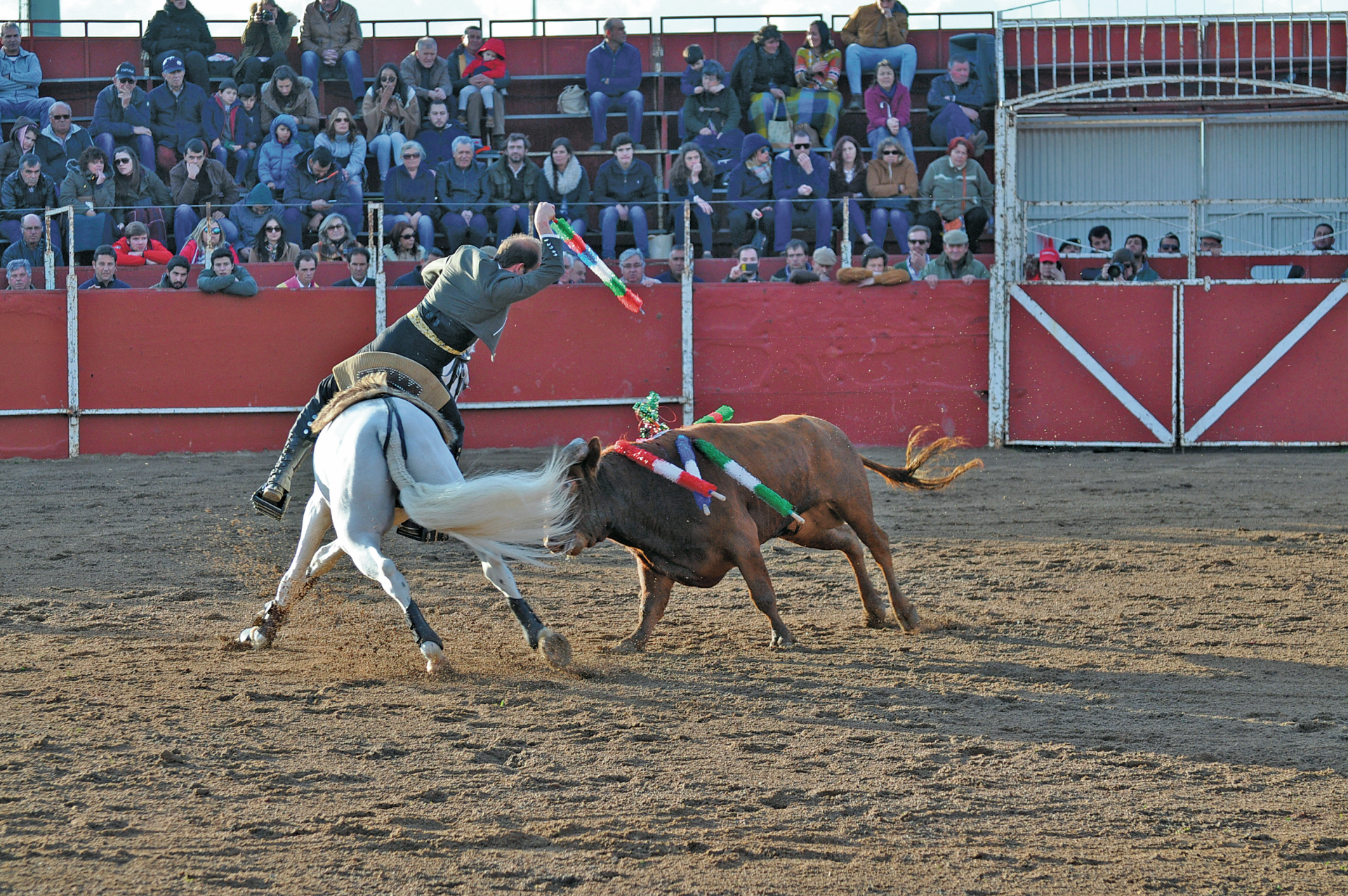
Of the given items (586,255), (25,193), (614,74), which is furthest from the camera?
(614,74)

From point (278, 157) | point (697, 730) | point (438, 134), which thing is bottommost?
point (697, 730)

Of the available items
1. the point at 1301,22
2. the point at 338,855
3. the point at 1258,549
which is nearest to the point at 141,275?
the point at 1258,549

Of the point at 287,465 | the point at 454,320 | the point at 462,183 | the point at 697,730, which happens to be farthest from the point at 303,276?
the point at 697,730

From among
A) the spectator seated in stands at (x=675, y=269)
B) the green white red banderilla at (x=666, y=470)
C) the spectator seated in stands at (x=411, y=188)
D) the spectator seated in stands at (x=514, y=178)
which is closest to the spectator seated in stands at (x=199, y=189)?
the spectator seated in stands at (x=411, y=188)

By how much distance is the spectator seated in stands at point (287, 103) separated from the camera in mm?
16109

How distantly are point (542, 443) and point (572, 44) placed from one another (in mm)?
7017

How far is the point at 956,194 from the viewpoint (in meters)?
15.0

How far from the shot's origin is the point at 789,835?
3.87m

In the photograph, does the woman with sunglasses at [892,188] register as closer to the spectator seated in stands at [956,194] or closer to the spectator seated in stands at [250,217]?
the spectator seated in stands at [956,194]

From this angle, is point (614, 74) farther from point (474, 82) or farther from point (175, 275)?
point (175, 275)

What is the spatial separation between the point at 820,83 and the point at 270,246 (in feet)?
21.5

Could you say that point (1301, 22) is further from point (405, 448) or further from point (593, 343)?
point (405, 448)

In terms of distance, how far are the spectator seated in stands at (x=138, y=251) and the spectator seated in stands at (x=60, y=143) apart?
134 centimetres

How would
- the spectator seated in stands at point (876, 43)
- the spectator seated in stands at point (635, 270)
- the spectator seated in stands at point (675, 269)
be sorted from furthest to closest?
the spectator seated in stands at point (876, 43), the spectator seated in stands at point (675, 269), the spectator seated in stands at point (635, 270)
